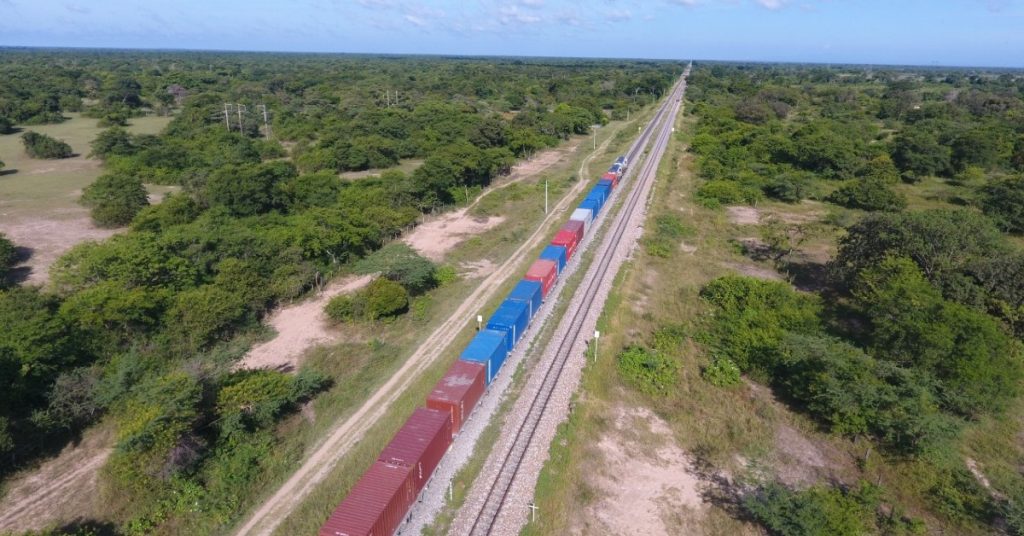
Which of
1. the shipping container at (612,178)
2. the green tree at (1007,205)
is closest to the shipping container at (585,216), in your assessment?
the shipping container at (612,178)

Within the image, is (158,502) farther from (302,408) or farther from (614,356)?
(614,356)

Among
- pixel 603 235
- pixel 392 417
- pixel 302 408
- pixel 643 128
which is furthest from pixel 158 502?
pixel 643 128

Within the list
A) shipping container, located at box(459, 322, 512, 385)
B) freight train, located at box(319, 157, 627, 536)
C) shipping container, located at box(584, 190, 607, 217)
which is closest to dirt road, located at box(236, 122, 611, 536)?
freight train, located at box(319, 157, 627, 536)

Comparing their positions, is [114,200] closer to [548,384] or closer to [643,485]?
[548,384]

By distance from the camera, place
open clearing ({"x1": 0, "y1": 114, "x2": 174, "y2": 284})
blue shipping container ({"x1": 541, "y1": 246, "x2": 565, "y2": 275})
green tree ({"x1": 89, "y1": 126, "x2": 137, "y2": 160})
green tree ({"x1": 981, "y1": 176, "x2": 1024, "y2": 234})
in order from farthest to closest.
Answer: green tree ({"x1": 89, "y1": 126, "x2": 137, "y2": 160}) < green tree ({"x1": 981, "y1": 176, "x2": 1024, "y2": 234}) < open clearing ({"x1": 0, "y1": 114, "x2": 174, "y2": 284}) < blue shipping container ({"x1": 541, "y1": 246, "x2": 565, "y2": 275})

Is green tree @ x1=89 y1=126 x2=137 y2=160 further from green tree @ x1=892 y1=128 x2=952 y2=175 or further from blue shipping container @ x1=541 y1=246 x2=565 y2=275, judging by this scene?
green tree @ x1=892 y1=128 x2=952 y2=175

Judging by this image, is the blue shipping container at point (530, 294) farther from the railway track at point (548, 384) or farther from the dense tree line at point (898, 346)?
the dense tree line at point (898, 346)

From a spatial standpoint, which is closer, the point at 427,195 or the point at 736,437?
the point at 736,437

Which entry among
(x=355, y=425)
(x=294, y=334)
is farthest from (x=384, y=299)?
(x=355, y=425)
